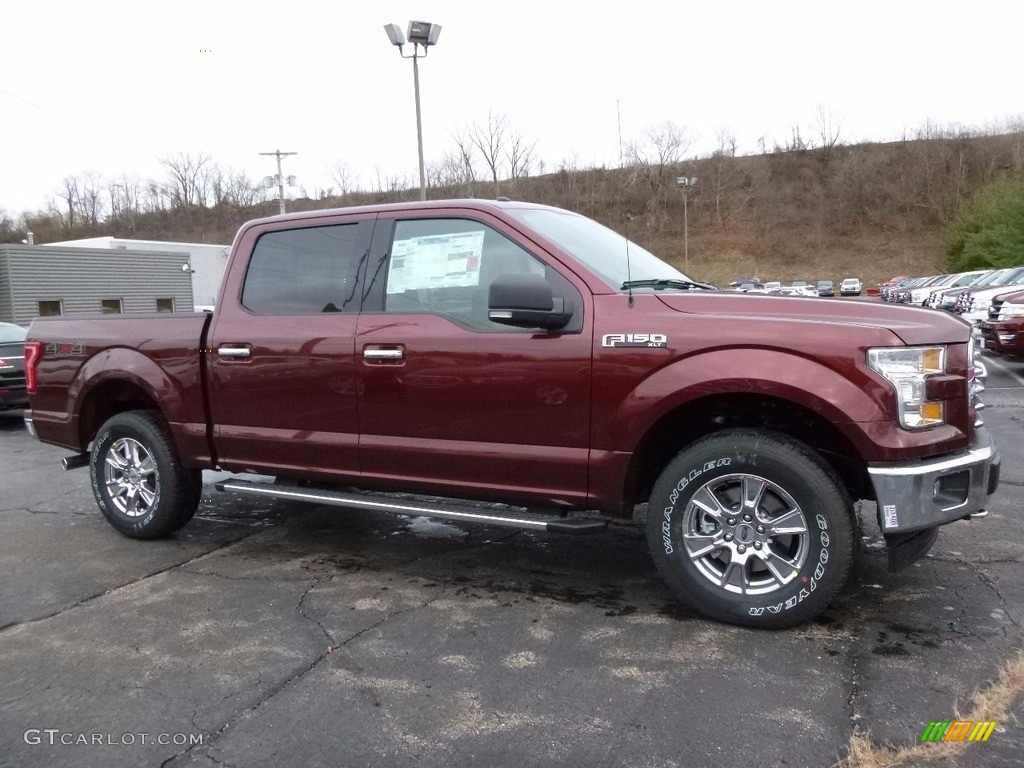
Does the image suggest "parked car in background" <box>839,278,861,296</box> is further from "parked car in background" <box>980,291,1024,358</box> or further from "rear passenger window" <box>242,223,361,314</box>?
"rear passenger window" <box>242,223,361,314</box>

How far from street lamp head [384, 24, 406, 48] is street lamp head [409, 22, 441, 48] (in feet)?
1.43

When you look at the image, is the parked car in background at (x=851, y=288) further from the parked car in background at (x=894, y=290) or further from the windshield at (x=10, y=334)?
the windshield at (x=10, y=334)

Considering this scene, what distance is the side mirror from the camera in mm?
3691

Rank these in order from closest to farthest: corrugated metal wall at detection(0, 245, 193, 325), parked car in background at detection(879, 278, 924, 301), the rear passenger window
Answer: the rear passenger window
corrugated metal wall at detection(0, 245, 193, 325)
parked car in background at detection(879, 278, 924, 301)

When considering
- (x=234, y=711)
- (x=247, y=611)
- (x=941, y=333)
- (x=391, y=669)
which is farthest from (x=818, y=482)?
(x=247, y=611)

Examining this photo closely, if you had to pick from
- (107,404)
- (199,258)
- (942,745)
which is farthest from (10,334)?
(199,258)

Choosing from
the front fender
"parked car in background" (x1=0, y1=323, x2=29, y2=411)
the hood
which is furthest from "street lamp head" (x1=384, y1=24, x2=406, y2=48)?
the front fender

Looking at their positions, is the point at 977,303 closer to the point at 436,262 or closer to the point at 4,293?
the point at 436,262

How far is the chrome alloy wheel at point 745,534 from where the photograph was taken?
3568 mm

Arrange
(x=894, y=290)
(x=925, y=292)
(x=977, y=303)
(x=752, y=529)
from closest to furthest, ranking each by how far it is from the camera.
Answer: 1. (x=752, y=529)
2. (x=977, y=303)
3. (x=925, y=292)
4. (x=894, y=290)

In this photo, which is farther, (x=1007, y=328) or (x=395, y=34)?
(x=395, y=34)

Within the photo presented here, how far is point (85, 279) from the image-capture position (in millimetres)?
32625
